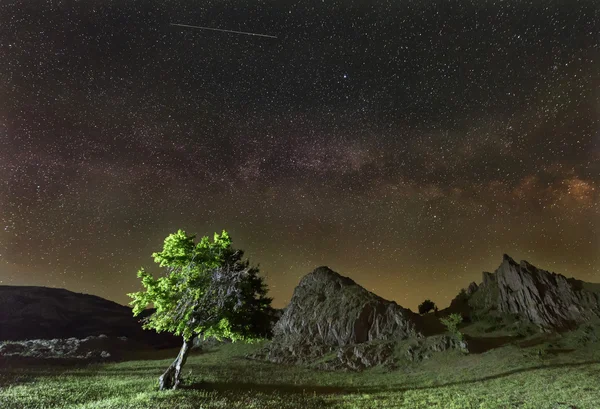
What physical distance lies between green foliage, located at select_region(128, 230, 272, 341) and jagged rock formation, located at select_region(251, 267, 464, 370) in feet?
132

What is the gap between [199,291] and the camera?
83.7 ft

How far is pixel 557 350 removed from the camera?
5444cm

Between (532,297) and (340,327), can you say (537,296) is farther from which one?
(340,327)

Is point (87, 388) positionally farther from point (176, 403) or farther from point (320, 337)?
point (320, 337)

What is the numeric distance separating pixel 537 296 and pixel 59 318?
552 feet

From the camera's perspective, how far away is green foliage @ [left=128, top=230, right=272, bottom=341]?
24.9 meters

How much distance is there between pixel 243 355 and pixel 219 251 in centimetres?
5225

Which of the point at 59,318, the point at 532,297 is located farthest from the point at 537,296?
the point at 59,318

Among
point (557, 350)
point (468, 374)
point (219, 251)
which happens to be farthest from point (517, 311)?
point (219, 251)

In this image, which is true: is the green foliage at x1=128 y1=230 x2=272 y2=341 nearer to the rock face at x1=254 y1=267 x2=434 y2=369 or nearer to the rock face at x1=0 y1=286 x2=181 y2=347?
the rock face at x1=254 y1=267 x2=434 y2=369

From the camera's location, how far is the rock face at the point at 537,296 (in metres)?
73.1

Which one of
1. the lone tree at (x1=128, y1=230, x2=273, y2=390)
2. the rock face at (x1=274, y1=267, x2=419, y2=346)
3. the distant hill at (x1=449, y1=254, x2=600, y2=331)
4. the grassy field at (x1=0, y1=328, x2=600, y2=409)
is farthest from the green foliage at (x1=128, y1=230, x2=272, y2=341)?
the distant hill at (x1=449, y1=254, x2=600, y2=331)

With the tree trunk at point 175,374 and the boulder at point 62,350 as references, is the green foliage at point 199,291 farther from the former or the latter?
the boulder at point 62,350

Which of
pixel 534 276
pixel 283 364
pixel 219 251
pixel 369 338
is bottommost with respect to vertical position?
pixel 283 364
